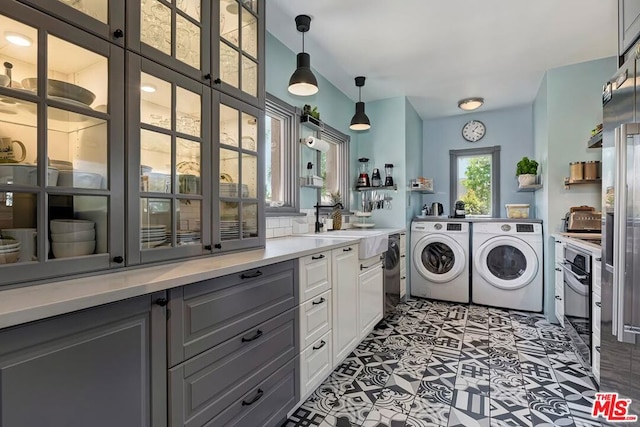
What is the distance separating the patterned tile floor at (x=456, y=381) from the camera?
1744 mm

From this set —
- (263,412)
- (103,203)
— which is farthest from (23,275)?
(263,412)

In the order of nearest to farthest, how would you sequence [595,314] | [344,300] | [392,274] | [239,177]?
[239,177] → [595,314] → [344,300] → [392,274]

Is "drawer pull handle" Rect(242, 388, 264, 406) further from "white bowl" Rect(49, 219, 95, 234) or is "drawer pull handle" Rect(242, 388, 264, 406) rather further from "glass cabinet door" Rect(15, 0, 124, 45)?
"glass cabinet door" Rect(15, 0, 124, 45)

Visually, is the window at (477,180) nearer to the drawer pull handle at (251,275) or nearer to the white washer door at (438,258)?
the white washer door at (438,258)

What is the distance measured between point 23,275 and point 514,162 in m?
5.12

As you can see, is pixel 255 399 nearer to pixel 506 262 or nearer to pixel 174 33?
pixel 174 33

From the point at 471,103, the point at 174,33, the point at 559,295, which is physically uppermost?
the point at 471,103

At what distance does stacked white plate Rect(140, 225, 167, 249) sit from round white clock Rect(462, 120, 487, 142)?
4.56 meters

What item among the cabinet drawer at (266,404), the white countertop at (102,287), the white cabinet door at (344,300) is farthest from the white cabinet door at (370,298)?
the white countertop at (102,287)

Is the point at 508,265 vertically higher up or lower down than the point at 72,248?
lower down

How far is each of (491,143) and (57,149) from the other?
4930 millimetres

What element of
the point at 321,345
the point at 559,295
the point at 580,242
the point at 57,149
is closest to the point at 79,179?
the point at 57,149

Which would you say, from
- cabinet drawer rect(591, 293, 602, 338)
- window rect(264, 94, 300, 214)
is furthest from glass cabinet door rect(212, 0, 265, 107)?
cabinet drawer rect(591, 293, 602, 338)

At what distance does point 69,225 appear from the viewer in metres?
1.05
